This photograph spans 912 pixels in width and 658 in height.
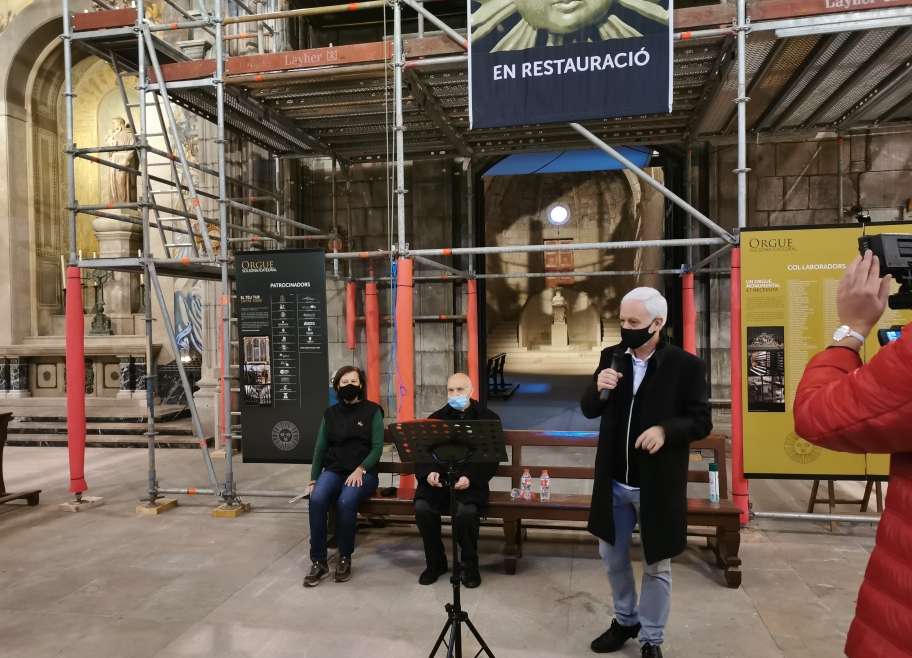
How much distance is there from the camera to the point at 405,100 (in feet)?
25.7

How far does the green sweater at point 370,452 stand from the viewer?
5.40 m

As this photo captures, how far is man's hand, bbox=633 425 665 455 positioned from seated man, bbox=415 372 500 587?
1611mm

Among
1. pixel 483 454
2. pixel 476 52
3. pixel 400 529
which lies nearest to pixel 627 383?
pixel 483 454

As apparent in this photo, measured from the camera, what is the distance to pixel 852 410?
1495 millimetres

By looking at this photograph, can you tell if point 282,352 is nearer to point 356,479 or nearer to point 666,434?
point 356,479

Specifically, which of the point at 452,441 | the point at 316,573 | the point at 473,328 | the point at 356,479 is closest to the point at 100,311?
the point at 473,328

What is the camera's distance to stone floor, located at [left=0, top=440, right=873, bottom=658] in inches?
155

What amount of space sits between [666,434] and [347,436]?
9.51ft

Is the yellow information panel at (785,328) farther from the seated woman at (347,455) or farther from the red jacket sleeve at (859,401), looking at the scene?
the red jacket sleeve at (859,401)

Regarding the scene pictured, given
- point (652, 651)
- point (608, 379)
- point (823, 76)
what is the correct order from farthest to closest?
1. point (823, 76)
2. point (652, 651)
3. point (608, 379)

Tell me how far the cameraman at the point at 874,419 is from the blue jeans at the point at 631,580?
1.88m

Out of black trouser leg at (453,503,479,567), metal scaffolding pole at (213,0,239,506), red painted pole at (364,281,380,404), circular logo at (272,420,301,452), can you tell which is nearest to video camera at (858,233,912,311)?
black trouser leg at (453,503,479,567)

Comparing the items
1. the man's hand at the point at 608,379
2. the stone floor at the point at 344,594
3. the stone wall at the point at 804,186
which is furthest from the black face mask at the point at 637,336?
the stone wall at the point at 804,186

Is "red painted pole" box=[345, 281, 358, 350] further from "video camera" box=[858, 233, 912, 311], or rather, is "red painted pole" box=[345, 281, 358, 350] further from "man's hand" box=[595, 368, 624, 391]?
"video camera" box=[858, 233, 912, 311]
